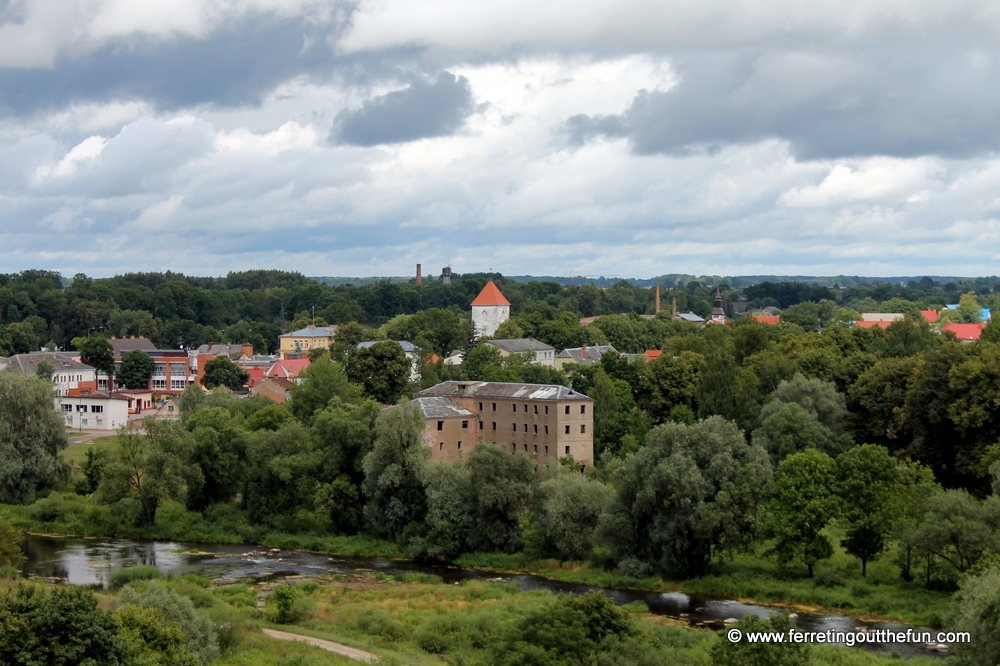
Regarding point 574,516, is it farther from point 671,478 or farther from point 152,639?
point 152,639

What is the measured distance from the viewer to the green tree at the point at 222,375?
103m

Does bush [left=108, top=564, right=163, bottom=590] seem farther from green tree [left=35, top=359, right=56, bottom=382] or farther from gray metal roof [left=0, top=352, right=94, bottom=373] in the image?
gray metal roof [left=0, top=352, right=94, bottom=373]

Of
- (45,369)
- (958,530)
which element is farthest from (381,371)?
(958,530)

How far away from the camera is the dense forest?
1683 inches

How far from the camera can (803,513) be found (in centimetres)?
4259

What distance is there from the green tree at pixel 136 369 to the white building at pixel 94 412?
21.2m

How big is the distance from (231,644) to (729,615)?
64.5 ft

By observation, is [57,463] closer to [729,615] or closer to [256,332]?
[729,615]

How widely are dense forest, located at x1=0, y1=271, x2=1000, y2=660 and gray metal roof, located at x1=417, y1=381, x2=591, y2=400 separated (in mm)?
4295

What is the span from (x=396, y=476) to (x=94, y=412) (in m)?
48.9

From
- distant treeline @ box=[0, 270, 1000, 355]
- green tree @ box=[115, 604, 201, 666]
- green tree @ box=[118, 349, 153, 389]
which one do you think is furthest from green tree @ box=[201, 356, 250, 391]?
green tree @ box=[115, 604, 201, 666]

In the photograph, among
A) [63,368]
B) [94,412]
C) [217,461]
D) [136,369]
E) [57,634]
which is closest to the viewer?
[57,634]

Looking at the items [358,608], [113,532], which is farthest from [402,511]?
[113,532]

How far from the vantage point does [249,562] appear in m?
48.8
